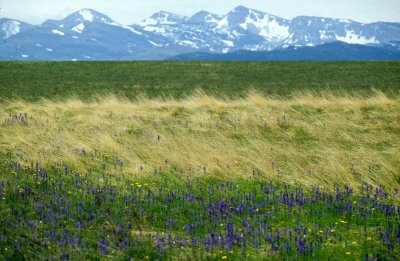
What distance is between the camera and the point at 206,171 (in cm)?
838

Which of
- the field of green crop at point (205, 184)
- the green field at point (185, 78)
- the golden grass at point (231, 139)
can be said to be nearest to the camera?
the field of green crop at point (205, 184)

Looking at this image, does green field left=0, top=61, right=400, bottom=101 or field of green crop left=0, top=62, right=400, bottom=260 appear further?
green field left=0, top=61, right=400, bottom=101

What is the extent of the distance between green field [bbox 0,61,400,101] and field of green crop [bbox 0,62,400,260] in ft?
37.7

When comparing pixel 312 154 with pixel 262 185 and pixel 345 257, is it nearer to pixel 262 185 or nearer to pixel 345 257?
pixel 262 185

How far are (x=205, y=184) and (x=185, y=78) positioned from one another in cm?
3172

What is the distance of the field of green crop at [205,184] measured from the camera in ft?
16.5

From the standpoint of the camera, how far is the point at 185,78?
1529 inches

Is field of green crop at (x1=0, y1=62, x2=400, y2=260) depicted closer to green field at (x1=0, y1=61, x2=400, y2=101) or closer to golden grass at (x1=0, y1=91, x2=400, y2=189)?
golden grass at (x1=0, y1=91, x2=400, y2=189)

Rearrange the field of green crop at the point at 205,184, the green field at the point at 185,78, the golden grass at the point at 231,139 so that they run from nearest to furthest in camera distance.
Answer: the field of green crop at the point at 205,184
the golden grass at the point at 231,139
the green field at the point at 185,78

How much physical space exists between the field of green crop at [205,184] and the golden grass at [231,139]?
1.9 inches

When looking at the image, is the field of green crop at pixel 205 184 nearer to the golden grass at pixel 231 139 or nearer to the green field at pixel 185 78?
the golden grass at pixel 231 139

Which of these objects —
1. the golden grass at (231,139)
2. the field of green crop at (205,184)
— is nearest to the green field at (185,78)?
the golden grass at (231,139)

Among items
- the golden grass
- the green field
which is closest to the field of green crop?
the golden grass

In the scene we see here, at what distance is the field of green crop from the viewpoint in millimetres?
5016
